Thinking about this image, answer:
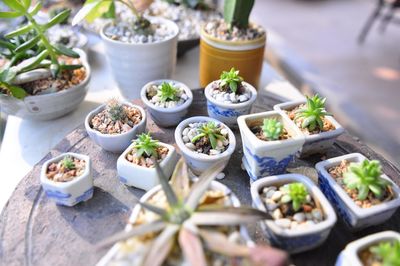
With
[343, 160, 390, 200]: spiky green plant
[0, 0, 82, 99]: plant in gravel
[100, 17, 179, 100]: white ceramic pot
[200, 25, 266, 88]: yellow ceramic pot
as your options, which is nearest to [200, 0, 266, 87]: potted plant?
[200, 25, 266, 88]: yellow ceramic pot

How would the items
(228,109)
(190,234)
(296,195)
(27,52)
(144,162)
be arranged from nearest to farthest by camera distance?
(190,234) < (296,195) < (144,162) < (228,109) < (27,52)

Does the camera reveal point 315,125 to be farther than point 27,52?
No

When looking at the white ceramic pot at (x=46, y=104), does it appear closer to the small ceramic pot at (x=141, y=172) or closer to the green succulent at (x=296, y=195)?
the small ceramic pot at (x=141, y=172)

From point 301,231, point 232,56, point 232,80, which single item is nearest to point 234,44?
point 232,56

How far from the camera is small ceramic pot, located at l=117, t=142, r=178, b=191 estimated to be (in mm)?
716

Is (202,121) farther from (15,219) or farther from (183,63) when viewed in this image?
(183,63)

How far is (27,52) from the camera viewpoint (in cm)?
98

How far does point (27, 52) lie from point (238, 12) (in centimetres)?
57

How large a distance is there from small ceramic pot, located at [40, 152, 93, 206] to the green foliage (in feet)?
1.91

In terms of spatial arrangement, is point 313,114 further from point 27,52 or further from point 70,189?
point 27,52

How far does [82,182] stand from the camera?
0.69 metres

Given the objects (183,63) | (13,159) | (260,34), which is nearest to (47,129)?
(13,159)

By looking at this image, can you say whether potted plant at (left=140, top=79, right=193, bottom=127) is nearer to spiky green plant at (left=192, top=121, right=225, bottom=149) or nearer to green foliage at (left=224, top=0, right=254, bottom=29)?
spiky green plant at (left=192, top=121, right=225, bottom=149)

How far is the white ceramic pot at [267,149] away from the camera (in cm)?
71
